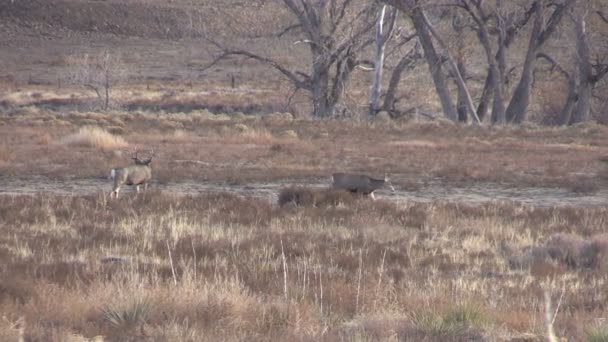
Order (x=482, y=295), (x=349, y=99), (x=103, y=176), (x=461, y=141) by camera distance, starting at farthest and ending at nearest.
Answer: (x=349, y=99)
(x=461, y=141)
(x=103, y=176)
(x=482, y=295)

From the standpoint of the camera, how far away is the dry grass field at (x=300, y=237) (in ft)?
26.1

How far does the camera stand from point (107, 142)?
3156cm

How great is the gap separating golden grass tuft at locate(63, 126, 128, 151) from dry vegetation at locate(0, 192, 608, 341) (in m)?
12.6

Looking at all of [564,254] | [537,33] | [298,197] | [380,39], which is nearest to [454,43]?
[380,39]

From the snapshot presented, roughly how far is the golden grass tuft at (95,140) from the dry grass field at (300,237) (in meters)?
0.09

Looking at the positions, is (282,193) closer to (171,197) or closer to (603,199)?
(171,197)

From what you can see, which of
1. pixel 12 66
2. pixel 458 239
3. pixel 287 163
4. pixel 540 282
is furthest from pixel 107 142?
pixel 12 66

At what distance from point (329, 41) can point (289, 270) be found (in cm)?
3742

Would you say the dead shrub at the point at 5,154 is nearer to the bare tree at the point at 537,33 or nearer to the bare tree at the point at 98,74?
the bare tree at the point at 537,33

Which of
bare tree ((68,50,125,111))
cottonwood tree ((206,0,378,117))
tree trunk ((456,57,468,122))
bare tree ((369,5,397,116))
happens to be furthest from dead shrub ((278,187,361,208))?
bare tree ((68,50,125,111))

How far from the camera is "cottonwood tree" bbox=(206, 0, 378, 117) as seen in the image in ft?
156

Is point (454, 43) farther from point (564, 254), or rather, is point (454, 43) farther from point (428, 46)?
point (564, 254)

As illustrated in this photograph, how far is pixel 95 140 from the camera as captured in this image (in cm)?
→ 3161

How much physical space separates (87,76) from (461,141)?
157 feet
